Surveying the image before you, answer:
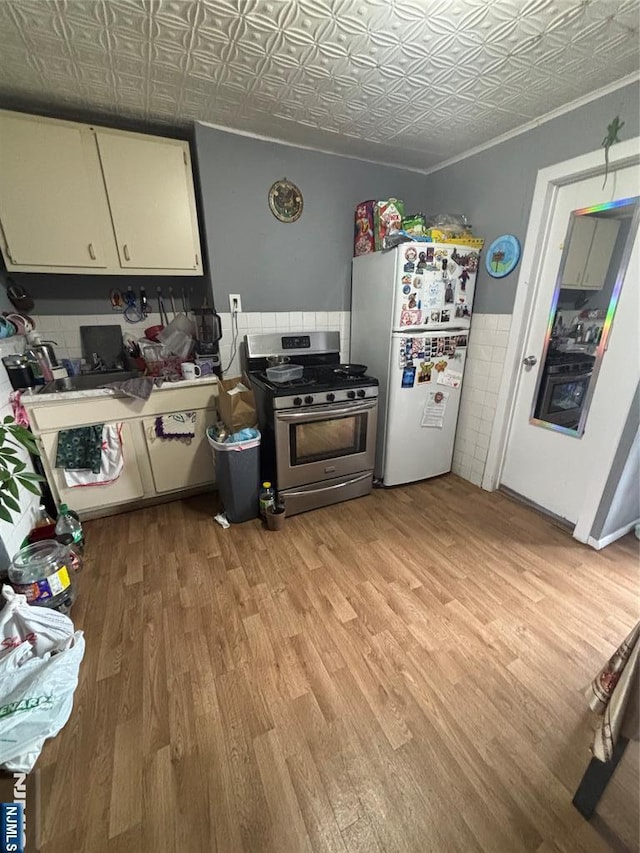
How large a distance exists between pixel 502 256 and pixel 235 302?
6.05 ft

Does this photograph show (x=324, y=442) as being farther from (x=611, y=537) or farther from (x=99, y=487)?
(x=611, y=537)

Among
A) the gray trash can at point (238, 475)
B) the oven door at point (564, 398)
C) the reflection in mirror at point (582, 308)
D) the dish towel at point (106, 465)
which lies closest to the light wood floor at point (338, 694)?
the gray trash can at point (238, 475)

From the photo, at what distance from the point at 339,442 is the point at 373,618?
1.11m

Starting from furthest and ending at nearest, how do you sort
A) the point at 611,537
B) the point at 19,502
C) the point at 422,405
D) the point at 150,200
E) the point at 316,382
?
the point at 422,405
the point at 316,382
the point at 150,200
the point at 611,537
the point at 19,502

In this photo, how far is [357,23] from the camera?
1.29 meters


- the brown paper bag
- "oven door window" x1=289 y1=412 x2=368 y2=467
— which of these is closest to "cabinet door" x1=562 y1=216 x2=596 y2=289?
"oven door window" x1=289 y1=412 x2=368 y2=467

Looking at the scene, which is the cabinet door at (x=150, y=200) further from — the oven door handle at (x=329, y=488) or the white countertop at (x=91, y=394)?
the oven door handle at (x=329, y=488)

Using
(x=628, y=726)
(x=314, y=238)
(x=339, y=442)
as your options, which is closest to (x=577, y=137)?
(x=314, y=238)

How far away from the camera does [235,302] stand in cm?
238

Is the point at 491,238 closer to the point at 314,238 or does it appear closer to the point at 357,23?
the point at 314,238

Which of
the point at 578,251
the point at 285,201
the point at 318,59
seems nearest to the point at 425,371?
the point at 578,251

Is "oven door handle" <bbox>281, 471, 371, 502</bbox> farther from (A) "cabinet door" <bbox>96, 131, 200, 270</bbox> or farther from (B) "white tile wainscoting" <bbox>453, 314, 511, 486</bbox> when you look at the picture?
(A) "cabinet door" <bbox>96, 131, 200, 270</bbox>

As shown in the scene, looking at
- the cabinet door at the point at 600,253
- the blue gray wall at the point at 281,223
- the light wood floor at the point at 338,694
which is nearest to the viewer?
the light wood floor at the point at 338,694

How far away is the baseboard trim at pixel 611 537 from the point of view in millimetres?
1950
